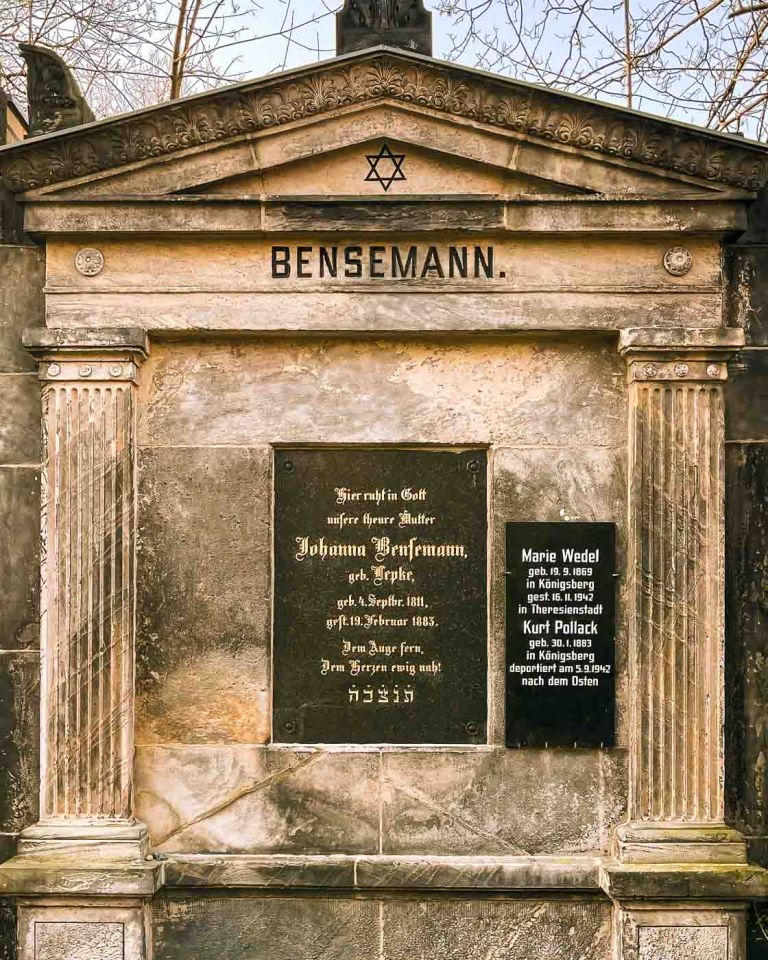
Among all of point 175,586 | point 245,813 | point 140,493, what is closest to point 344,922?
point 245,813

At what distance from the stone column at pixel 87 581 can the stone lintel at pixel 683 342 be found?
271 centimetres

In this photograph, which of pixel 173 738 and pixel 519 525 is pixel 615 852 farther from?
pixel 173 738

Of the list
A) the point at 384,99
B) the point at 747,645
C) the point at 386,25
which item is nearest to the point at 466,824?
the point at 747,645

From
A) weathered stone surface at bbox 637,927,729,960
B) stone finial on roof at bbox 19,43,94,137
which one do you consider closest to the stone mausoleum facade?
weathered stone surface at bbox 637,927,729,960

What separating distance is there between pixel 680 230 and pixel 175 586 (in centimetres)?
341

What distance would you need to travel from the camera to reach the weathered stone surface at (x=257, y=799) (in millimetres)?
5863

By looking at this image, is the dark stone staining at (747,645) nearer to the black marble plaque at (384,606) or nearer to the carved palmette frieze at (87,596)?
the black marble plaque at (384,606)

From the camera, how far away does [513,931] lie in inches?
228

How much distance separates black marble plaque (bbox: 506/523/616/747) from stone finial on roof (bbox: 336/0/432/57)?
278cm

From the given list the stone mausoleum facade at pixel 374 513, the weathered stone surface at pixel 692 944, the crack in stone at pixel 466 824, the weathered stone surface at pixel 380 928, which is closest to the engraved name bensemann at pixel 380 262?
the stone mausoleum facade at pixel 374 513

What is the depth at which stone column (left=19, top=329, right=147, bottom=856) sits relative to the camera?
5.73 m

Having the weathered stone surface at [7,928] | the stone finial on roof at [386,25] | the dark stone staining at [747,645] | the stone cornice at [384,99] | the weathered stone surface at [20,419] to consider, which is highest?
the stone finial on roof at [386,25]

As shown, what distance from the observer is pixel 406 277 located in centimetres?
586

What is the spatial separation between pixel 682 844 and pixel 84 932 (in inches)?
127
